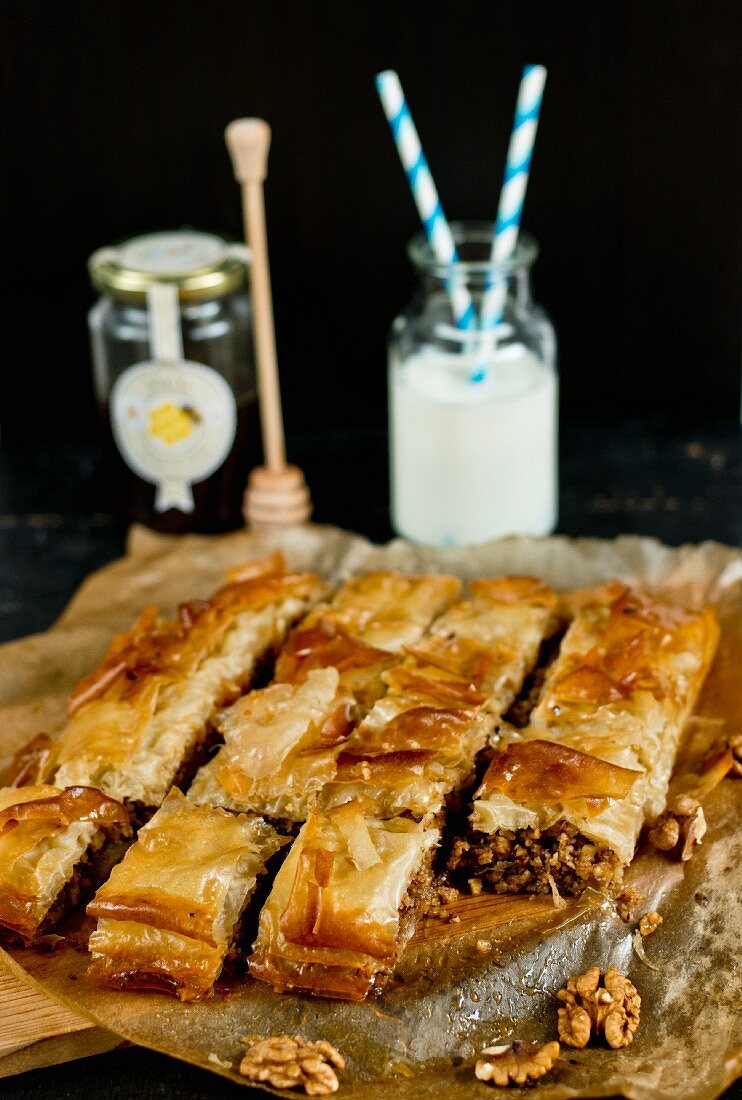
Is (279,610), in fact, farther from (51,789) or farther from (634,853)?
(634,853)

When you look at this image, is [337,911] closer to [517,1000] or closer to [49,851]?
[517,1000]

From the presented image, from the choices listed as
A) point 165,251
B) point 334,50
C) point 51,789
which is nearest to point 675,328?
point 334,50

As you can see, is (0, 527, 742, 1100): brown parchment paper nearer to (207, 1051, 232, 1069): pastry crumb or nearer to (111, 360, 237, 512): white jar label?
(207, 1051, 232, 1069): pastry crumb

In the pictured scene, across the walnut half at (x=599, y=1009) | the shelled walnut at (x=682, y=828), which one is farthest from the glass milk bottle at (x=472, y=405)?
the walnut half at (x=599, y=1009)

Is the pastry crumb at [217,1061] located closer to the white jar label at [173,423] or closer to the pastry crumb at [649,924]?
the pastry crumb at [649,924]

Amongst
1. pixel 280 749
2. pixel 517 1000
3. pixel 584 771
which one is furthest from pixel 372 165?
pixel 517 1000

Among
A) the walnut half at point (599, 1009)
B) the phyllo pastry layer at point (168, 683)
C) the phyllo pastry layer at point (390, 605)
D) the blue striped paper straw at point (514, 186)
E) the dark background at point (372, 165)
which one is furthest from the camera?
the dark background at point (372, 165)

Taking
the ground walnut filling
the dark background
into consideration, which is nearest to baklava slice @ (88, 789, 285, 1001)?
the ground walnut filling

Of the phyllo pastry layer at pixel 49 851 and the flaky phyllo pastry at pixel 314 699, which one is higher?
the flaky phyllo pastry at pixel 314 699
